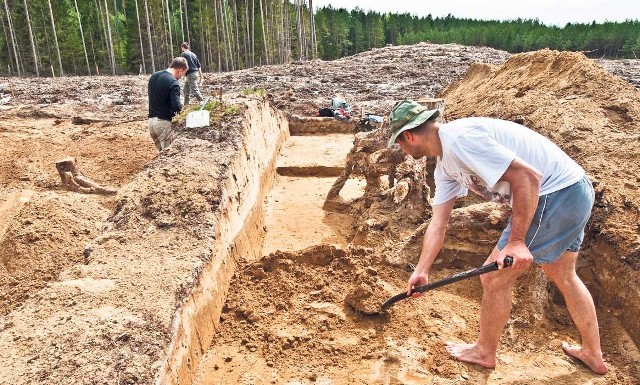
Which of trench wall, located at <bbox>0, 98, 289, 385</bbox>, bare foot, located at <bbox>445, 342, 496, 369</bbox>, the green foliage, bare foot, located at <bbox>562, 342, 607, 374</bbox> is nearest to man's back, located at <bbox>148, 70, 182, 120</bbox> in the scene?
trench wall, located at <bbox>0, 98, 289, 385</bbox>

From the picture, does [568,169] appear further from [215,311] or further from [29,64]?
[29,64]

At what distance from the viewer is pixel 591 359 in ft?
8.65

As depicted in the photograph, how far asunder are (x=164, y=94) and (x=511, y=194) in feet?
16.3

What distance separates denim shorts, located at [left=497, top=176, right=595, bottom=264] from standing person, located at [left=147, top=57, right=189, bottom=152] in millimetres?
4655

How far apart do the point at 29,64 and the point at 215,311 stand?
39.0 m

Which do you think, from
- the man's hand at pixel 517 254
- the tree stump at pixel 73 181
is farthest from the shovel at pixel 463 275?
the tree stump at pixel 73 181

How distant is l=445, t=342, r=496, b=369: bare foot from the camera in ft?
8.69

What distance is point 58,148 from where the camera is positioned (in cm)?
852

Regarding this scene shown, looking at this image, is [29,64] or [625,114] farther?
[29,64]

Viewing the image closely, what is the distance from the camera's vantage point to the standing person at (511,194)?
6.99 ft

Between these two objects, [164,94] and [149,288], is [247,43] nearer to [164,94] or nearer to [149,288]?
[164,94]

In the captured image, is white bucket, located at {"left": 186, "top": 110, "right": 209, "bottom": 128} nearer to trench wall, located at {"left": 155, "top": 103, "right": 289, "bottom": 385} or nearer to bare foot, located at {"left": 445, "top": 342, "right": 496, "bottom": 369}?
trench wall, located at {"left": 155, "top": 103, "right": 289, "bottom": 385}

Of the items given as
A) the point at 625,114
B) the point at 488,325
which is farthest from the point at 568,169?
the point at 625,114

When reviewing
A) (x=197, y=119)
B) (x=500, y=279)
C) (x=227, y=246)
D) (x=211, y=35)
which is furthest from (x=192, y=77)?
(x=211, y=35)
